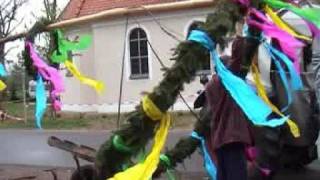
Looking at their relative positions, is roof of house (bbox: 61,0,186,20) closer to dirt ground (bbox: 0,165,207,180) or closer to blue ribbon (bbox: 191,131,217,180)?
dirt ground (bbox: 0,165,207,180)

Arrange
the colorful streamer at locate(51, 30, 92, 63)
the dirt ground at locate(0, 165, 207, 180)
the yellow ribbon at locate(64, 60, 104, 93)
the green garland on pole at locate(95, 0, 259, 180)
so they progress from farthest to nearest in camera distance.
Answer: the dirt ground at locate(0, 165, 207, 180)
the colorful streamer at locate(51, 30, 92, 63)
the yellow ribbon at locate(64, 60, 104, 93)
the green garland on pole at locate(95, 0, 259, 180)

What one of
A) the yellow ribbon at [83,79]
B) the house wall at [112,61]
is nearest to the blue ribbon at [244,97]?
the yellow ribbon at [83,79]

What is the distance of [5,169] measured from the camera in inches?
488

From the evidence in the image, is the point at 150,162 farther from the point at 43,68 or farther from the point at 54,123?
the point at 54,123

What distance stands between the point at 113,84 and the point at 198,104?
20.2 meters

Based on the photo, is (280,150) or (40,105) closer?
(40,105)

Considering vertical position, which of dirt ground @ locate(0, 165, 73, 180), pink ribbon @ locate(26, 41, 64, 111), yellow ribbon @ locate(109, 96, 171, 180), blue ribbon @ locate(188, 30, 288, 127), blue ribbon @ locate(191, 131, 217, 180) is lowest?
dirt ground @ locate(0, 165, 73, 180)

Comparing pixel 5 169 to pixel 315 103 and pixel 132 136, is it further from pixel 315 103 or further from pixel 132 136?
pixel 132 136

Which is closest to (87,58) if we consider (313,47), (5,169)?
(5,169)

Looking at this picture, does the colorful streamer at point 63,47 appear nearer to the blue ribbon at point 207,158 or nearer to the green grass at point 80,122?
the blue ribbon at point 207,158

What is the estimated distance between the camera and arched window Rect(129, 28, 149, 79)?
2739 centimetres

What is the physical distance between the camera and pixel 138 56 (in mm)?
27656

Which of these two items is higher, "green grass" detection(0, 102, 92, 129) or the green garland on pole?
the green garland on pole

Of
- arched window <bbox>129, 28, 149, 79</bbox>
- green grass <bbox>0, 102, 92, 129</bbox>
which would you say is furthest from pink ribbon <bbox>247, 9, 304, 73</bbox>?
arched window <bbox>129, 28, 149, 79</bbox>
